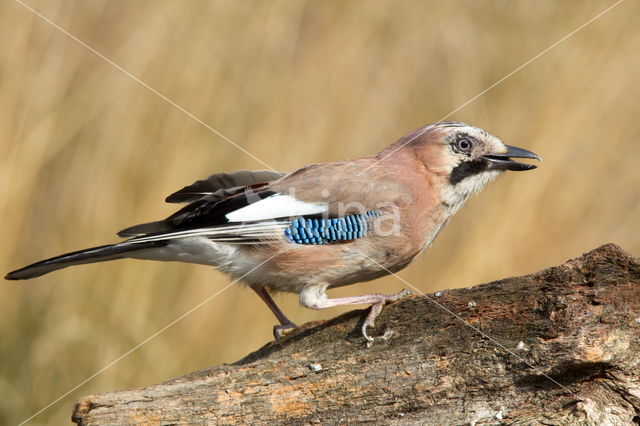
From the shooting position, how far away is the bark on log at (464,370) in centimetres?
397

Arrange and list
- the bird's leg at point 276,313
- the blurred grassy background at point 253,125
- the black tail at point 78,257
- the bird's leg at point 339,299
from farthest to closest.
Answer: the blurred grassy background at point 253,125 → the bird's leg at point 276,313 → the black tail at point 78,257 → the bird's leg at point 339,299

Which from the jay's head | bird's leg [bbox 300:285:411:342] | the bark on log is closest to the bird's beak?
the jay's head

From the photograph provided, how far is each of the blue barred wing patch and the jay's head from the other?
2.17 ft

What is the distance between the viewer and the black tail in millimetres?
5444

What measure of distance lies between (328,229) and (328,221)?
62 mm

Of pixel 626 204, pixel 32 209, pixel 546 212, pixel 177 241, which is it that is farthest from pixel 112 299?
Answer: pixel 626 204

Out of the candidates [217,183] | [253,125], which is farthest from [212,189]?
[253,125]

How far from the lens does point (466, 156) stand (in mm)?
5883

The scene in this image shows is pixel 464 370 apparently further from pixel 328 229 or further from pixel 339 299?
pixel 328 229

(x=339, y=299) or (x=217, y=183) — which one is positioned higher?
(x=217, y=183)

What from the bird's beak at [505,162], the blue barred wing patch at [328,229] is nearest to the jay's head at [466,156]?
A: the bird's beak at [505,162]

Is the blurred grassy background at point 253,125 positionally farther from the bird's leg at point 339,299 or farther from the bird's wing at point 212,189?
the bird's leg at point 339,299

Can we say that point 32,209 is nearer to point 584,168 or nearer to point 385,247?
point 385,247

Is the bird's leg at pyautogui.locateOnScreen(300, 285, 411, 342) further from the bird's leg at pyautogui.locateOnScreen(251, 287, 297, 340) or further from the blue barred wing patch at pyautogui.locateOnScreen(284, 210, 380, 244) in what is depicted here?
the bird's leg at pyautogui.locateOnScreen(251, 287, 297, 340)
